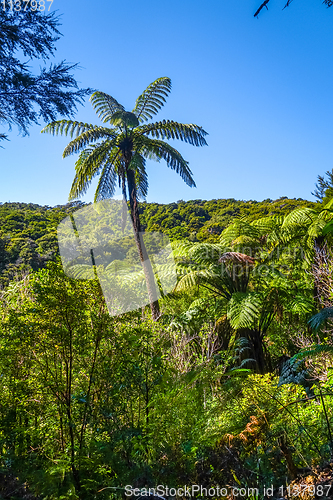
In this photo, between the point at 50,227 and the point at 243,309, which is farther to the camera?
the point at 50,227

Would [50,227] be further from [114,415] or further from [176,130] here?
[114,415]

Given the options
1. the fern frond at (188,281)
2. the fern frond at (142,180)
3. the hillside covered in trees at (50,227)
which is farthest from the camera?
the hillside covered in trees at (50,227)

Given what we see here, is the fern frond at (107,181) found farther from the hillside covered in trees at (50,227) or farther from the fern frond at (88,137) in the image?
the hillside covered in trees at (50,227)

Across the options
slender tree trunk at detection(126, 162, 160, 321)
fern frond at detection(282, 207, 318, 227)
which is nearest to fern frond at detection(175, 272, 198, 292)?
slender tree trunk at detection(126, 162, 160, 321)

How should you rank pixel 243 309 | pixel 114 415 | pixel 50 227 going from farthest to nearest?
Result: pixel 50 227 < pixel 243 309 < pixel 114 415

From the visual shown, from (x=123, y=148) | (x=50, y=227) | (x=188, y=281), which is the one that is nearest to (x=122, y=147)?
(x=123, y=148)

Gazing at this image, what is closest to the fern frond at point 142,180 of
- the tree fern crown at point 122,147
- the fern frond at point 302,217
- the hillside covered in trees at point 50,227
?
the tree fern crown at point 122,147

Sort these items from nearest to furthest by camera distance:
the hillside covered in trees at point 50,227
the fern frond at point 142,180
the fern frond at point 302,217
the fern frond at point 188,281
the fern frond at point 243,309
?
the fern frond at point 243,309, the fern frond at point 188,281, the fern frond at point 302,217, the fern frond at point 142,180, the hillside covered in trees at point 50,227

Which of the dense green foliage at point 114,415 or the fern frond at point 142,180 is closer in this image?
the dense green foliage at point 114,415

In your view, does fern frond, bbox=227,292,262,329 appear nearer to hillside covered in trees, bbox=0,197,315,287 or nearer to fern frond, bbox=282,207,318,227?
fern frond, bbox=282,207,318,227

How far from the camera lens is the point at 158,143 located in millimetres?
7496

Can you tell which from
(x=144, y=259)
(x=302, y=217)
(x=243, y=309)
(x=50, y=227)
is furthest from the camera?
(x=50, y=227)

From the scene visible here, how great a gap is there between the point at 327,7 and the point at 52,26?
3.27 meters

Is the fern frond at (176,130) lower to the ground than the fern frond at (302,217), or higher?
higher
